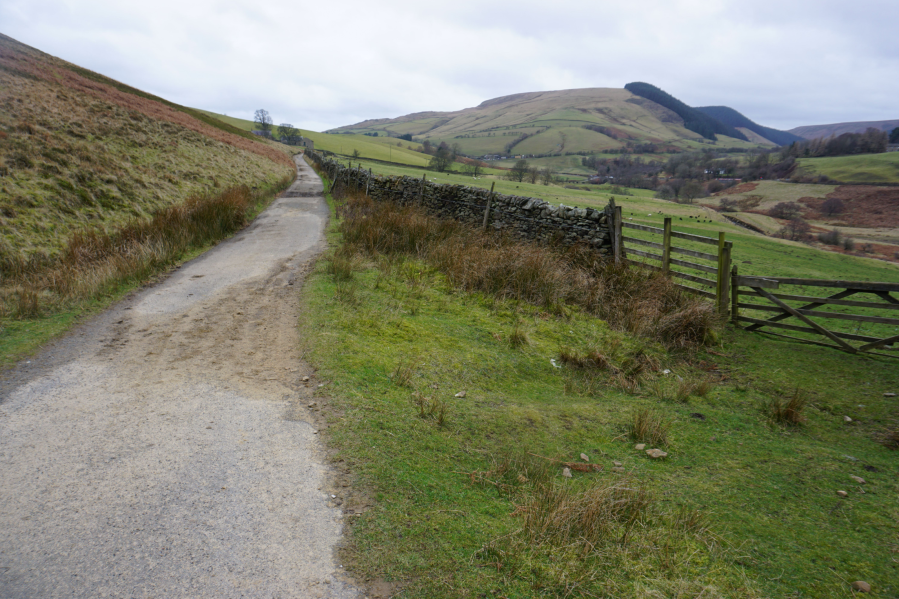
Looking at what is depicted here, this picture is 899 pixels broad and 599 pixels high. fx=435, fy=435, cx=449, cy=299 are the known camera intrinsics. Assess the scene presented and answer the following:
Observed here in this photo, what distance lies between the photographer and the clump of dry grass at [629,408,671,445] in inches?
206

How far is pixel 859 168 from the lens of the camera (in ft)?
208

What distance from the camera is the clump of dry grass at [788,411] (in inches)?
233

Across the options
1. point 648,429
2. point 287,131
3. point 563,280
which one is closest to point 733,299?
point 563,280

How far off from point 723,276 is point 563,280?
3.45 meters

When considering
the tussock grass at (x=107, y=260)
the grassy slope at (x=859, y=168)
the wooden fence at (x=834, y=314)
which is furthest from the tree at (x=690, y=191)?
the tussock grass at (x=107, y=260)

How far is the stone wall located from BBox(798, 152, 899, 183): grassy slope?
221 feet

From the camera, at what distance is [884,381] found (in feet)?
23.3

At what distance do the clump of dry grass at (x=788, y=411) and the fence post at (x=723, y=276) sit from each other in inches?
150

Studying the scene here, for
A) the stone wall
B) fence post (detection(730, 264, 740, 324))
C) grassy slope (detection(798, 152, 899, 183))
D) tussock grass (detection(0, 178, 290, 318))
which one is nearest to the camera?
tussock grass (detection(0, 178, 290, 318))

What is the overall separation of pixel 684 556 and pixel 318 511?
274 centimetres

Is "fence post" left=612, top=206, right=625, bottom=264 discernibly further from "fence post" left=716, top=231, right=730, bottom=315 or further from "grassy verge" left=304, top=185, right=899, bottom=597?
"grassy verge" left=304, top=185, right=899, bottom=597

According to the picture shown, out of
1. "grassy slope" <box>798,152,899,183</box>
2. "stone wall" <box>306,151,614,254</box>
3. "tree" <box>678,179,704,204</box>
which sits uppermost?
"grassy slope" <box>798,152,899,183</box>

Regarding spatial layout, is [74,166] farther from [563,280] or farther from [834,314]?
[834,314]

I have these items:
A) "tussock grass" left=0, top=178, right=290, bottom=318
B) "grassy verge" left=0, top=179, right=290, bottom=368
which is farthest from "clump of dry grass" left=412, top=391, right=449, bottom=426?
"tussock grass" left=0, top=178, right=290, bottom=318
